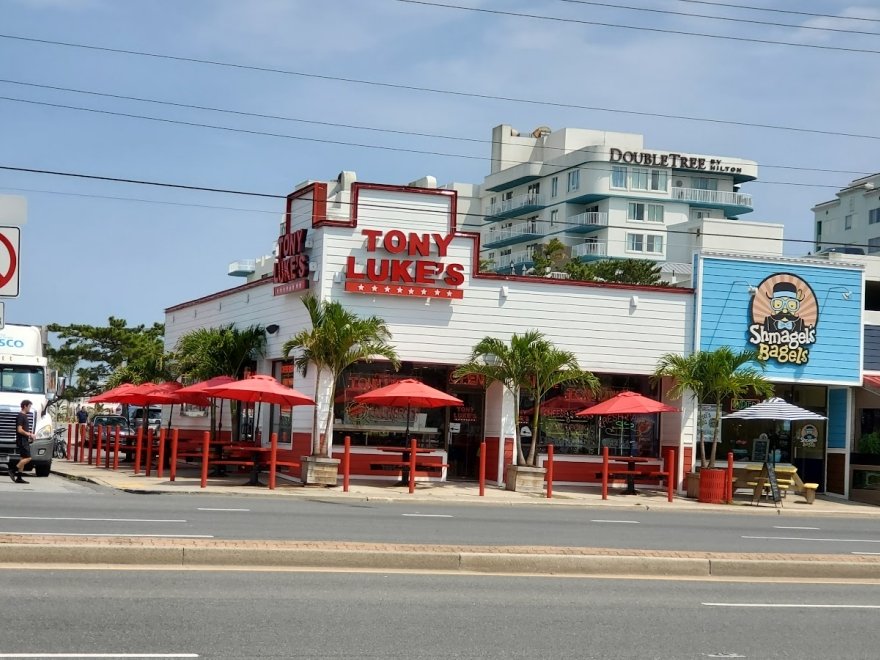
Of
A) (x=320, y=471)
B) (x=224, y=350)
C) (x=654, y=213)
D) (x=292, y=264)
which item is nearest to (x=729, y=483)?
(x=320, y=471)

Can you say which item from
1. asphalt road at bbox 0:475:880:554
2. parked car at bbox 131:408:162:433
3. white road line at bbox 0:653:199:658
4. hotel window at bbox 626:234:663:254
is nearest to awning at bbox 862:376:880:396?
asphalt road at bbox 0:475:880:554

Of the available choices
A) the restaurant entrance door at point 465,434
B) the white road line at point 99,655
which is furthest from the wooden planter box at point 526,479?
the white road line at point 99,655

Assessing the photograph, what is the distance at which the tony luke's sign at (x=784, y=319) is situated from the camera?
31.8 meters

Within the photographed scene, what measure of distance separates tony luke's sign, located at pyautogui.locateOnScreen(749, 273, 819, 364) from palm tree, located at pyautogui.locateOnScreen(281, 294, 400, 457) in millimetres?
9991

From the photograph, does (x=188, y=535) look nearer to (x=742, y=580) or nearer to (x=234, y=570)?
(x=234, y=570)

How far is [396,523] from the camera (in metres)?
18.7

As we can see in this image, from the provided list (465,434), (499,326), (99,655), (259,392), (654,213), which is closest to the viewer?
(99,655)

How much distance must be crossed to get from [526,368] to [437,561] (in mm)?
15882

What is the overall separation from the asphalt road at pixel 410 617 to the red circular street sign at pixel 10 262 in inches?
141

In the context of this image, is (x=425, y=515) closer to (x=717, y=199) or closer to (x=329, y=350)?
(x=329, y=350)

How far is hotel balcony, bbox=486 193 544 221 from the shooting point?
97.5 m

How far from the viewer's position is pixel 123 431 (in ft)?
140

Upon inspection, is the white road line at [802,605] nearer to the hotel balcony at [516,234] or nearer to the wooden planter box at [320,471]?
the wooden planter box at [320,471]

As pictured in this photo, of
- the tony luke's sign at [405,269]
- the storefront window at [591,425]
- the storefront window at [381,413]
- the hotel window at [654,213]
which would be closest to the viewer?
the tony luke's sign at [405,269]
